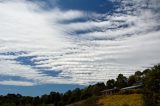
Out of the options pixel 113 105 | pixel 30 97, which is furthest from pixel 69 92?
pixel 113 105

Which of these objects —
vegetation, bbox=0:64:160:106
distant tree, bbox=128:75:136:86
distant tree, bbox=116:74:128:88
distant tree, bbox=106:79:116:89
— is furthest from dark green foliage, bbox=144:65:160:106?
distant tree, bbox=106:79:116:89

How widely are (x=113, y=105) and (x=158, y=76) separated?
130ft

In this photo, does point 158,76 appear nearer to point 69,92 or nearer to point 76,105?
point 76,105

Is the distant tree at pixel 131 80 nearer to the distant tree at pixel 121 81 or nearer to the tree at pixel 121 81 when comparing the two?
Answer: the distant tree at pixel 121 81

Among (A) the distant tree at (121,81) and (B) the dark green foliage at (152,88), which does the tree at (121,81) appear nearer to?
(A) the distant tree at (121,81)

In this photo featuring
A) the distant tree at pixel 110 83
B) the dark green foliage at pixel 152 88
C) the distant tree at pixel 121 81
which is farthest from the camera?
the distant tree at pixel 110 83

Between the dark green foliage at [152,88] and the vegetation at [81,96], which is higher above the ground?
the vegetation at [81,96]

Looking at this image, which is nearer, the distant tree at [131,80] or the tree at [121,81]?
the distant tree at [131,80]

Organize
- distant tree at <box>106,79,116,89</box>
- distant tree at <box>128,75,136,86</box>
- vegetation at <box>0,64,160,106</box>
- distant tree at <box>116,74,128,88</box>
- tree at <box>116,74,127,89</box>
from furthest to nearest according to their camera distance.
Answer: distant tree at <box>106,79,116,89</box>, distant tree at <box>116,74,128,88</box>, tree at <box>116,74,127,89</box>, distant tree at <box>128,75,136,86</box>, vegetation at <box>0,64,160,106</box>

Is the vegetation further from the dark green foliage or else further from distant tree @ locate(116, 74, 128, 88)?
the dark green foliage

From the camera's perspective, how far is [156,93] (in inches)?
2201

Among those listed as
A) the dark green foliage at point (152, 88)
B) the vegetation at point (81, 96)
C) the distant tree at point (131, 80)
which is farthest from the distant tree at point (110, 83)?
the dark green foliage at point (152, 88)

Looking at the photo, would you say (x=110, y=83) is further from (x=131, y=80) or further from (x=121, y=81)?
(x=131, y=80)

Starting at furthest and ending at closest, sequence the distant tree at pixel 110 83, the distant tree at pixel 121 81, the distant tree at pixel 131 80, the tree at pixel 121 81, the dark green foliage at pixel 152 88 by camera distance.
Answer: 1. the distant tree at pixel 110 83
2. the distant tree at pixel 121 81
3. the tree at pixel 121 81
4. the distant tree at pixel 131 80
5. the dark green foliage at pixel 152 88
